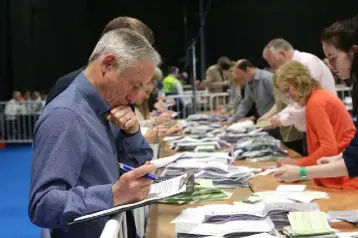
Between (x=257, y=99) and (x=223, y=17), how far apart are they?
1037 centimetres

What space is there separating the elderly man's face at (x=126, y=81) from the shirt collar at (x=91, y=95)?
0.12ft

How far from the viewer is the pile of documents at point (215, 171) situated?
262 cm

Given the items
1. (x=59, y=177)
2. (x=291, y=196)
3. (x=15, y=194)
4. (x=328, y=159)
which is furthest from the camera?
(x=15, y=194)

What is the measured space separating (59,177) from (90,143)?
0.16 m

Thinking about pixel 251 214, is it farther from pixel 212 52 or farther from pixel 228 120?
pixel 212 52

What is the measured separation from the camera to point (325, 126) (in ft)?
9.05

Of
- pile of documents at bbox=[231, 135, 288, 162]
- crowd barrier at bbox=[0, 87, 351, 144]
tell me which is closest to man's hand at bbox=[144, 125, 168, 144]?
pile of documents at bbox=[231, 135, 288, 162]

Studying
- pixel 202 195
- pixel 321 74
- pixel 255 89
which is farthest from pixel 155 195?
pixel 255 89

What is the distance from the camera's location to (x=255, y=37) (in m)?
15.5

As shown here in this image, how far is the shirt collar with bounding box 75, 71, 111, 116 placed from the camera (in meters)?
1.60

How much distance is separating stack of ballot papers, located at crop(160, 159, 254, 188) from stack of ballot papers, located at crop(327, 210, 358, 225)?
28.7 inches

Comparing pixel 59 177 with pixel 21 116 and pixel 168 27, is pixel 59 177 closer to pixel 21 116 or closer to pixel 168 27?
pixel 21 116

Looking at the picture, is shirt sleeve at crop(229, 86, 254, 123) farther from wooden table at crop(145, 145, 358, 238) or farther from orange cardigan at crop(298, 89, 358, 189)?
wooden table at crop(145, 145, 358, 238)

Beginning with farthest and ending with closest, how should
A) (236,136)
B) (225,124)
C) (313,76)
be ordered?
(225,124) → (236,136) → (313,76)
